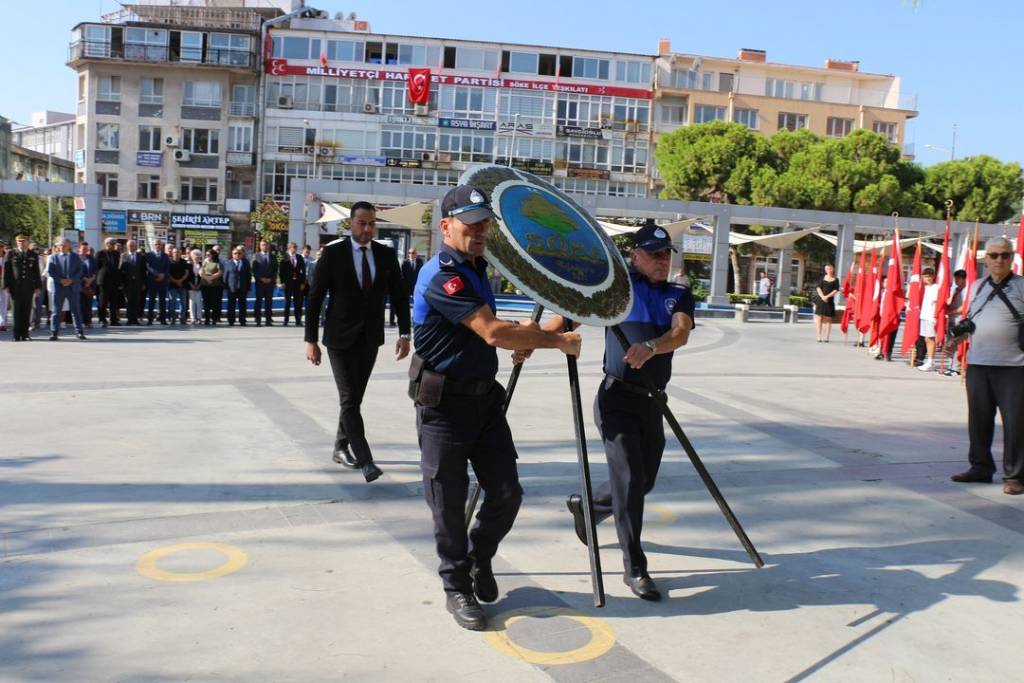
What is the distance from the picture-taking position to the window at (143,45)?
5206 centimetres

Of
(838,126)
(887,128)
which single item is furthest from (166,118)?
(887,128)

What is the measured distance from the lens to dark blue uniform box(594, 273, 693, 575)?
13.6ft

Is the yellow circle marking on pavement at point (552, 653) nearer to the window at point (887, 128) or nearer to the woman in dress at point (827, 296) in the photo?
the woman in dress at point (827, 296)

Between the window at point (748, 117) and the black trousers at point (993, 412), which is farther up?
the window at point (748, 117)

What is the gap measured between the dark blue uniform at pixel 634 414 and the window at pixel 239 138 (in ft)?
170

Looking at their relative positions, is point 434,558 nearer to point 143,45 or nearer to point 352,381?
point 352,381

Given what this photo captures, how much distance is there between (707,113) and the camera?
56.6 meters

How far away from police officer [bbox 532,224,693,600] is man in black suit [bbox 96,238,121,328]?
14395mm

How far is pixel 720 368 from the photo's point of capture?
12898 mm

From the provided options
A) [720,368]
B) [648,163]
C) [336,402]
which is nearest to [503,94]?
[648,163]

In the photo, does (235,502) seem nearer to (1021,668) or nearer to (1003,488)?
(1021,668)

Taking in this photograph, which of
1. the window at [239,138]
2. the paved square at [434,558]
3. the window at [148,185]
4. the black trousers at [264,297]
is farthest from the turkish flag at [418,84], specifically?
the paved square at [434,558]

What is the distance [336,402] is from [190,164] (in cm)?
4792

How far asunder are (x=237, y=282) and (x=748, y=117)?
152 feet
